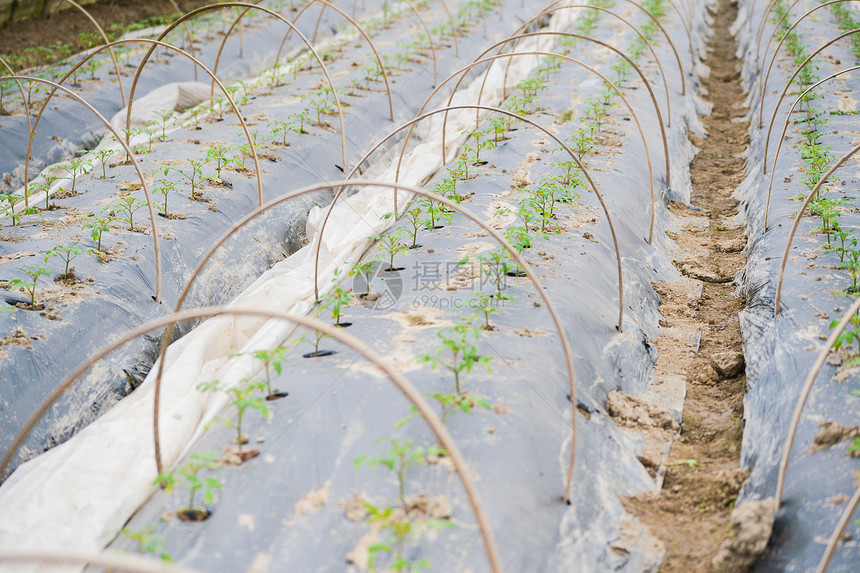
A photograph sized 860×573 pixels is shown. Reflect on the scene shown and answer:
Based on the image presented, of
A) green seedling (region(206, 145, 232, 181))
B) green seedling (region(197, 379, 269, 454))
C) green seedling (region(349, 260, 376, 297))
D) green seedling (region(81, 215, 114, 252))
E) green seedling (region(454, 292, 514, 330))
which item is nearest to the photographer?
green seedling (region(197, 379, 269, 454))

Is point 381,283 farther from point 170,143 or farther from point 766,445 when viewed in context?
point 170,143

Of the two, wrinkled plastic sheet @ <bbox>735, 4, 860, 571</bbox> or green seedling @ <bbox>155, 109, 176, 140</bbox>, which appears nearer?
wrinkled plastic sheet @ <bbox>735, 4, 860, 571</bbox>

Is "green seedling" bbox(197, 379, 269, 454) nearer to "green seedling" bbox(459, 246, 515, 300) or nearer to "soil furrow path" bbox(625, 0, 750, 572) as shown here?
"green seedling" bbox(459, 246, 515, 300)

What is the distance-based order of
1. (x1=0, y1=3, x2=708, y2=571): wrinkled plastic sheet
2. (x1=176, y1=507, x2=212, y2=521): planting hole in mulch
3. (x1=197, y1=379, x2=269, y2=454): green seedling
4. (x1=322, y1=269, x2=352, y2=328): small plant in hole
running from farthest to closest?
(x1=322, y1=269, x2=352, y2=328): small plant in hole, (x1=197, y1=379, x2=269, y2=454): green seedling, (x1=176, y1=507, x2=212, y2=521): planting hole in mulch, (x1=0, y1=3, x2=708, y2=571): wrinkled plastic sheet

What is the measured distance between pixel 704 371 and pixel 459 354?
201 cm

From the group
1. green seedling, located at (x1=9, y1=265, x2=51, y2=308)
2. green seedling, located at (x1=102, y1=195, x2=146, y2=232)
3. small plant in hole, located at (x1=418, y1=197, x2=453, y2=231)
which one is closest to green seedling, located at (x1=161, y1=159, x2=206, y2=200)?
green seedling, located at (x1=102, y1=195, x2=146, y2=232)

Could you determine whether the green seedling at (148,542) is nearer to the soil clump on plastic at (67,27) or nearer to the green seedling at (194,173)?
the green seedling at (194,173)

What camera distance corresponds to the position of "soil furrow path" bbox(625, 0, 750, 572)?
10.9 feet

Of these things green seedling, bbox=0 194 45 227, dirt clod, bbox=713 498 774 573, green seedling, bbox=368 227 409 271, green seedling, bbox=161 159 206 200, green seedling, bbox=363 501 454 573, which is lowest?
dirt clod, bbox=713 498 774 573

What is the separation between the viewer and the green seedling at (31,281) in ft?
13.9

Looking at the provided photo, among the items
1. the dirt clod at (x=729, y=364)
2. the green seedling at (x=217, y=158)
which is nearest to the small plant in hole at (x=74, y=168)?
the green seedling at (x=217, y=158)

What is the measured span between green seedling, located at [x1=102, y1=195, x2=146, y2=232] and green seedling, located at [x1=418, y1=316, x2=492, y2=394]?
3.08m

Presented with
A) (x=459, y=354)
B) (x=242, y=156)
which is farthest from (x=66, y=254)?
(x=459, y=354)

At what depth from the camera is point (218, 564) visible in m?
2.69
